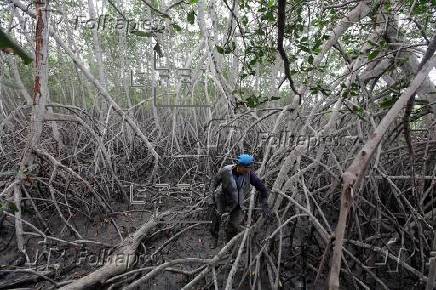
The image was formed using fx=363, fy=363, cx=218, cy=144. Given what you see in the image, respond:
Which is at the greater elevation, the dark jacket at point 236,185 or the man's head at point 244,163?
the man's head at point 244,163

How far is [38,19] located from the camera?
1.54 meters

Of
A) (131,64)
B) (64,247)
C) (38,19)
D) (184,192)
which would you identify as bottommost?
(64,247)

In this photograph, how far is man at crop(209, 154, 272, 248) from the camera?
7.54 ft

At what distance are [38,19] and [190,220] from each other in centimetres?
197

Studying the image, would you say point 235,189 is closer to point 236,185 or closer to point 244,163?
point 236,185

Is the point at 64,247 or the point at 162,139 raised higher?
the point at 162,139

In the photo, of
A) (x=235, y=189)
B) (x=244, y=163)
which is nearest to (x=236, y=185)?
(x=235, y=189)

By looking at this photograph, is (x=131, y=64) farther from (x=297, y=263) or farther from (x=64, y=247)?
(x=297, y=263)

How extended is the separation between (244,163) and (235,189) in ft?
0.71

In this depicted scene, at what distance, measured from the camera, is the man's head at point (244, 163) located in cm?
227

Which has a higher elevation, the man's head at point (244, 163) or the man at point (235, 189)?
the man's head at point (244, 163)

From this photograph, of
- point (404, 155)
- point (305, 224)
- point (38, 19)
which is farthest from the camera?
point (305, 224)

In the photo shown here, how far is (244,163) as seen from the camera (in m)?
2.27

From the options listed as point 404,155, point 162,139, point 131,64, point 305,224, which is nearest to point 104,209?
point 162,139
